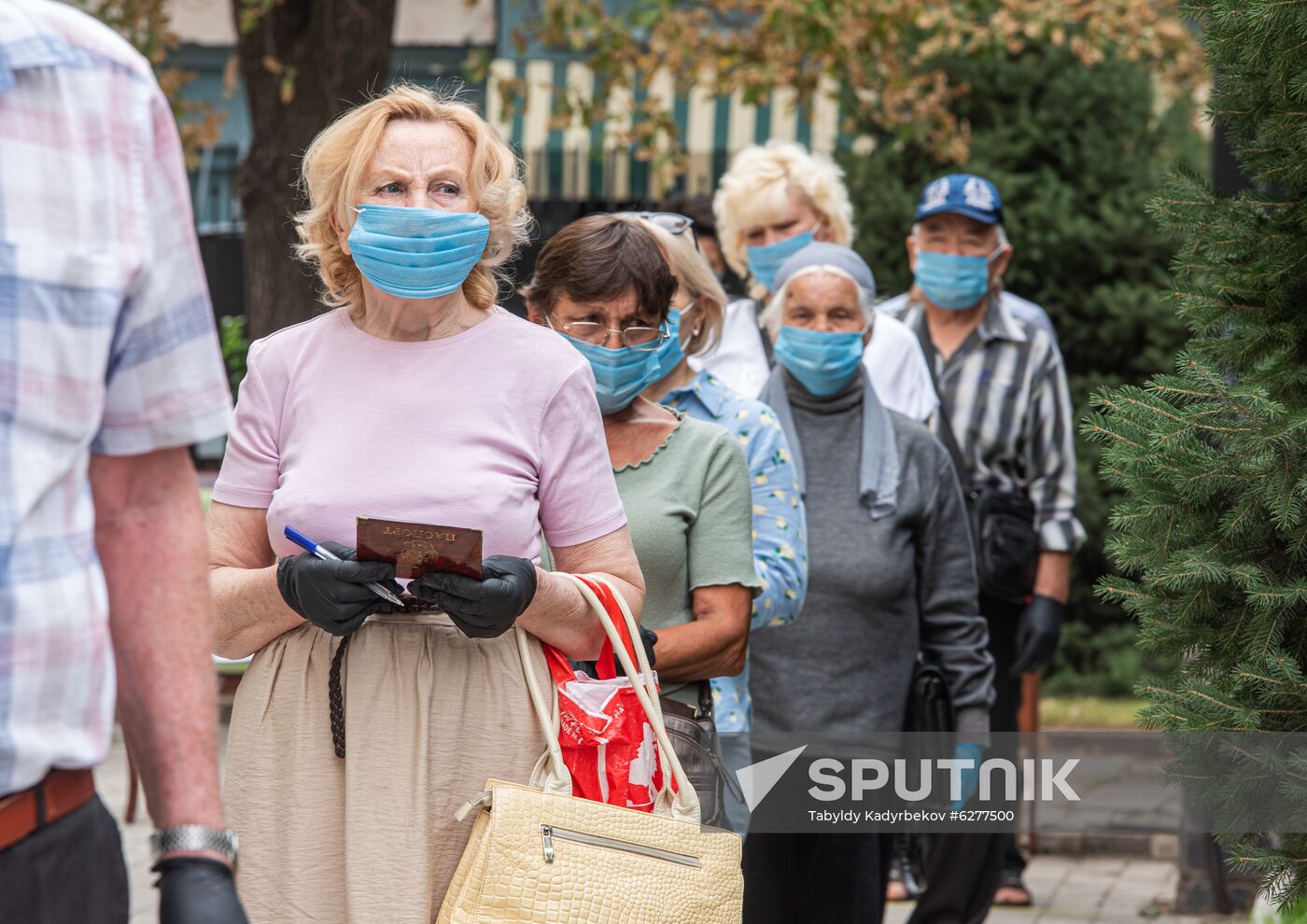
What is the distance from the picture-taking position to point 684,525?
3705mm

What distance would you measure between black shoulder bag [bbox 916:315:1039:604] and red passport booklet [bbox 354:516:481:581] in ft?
11.2

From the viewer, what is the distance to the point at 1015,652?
608 centimetres

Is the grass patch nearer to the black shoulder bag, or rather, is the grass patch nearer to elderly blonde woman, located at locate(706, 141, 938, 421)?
the black shoulder bag

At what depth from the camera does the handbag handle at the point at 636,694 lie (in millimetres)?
2773

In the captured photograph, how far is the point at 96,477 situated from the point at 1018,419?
14.7 ft

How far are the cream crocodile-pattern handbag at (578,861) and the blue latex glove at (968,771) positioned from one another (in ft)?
7.13

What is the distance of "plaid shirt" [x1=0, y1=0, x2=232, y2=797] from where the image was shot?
1.76m

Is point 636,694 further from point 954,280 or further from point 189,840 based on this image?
point 954,280

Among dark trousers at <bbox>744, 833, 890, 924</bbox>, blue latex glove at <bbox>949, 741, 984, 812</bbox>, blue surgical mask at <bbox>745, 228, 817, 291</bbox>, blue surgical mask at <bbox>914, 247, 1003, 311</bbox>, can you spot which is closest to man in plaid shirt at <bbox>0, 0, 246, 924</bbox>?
dark trousers at <bbox>744, 833, 890, 924</bbox>

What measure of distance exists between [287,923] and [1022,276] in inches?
345

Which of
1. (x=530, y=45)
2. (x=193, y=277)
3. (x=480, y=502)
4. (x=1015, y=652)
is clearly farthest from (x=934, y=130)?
(x=193, y=277)

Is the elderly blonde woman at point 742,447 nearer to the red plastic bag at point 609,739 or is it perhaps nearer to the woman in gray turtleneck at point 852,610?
the woman in gray turtleneck at point 852,610

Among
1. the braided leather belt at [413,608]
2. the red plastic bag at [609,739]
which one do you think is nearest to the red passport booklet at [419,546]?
the braided leather belt at [413,608]

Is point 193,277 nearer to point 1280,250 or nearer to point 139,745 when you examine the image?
point 139,745
